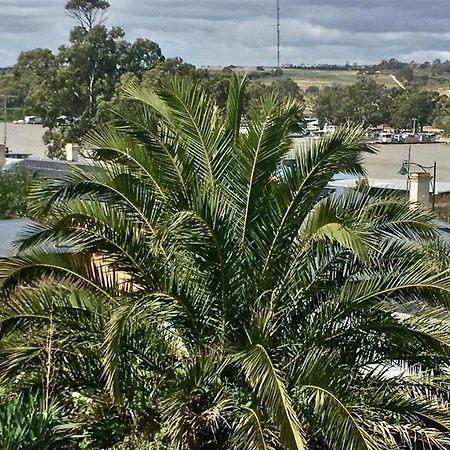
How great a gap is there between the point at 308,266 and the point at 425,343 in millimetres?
1241

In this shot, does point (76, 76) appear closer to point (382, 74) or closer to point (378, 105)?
point (378, 105)

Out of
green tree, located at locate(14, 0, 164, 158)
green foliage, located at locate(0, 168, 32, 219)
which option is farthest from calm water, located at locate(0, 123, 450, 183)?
green foliage, located at locate(0, 168, 32, 219)

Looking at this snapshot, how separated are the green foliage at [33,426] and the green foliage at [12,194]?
14402 mm

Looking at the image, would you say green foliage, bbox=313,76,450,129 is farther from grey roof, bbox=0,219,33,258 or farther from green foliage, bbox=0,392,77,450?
green foliage, bbox=0,392,77,450

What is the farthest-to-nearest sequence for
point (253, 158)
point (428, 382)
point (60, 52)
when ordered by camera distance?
point (60, 52)
point (428, 382)
point (253, 158)

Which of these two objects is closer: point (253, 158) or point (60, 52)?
point (253, 158)

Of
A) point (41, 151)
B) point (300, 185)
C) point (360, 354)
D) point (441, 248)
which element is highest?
point (300, 185)

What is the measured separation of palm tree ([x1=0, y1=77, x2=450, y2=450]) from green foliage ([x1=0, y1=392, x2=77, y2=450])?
1.56 ft

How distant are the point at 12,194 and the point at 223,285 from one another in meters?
16.0

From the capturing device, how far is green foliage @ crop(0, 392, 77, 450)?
20.6 feet

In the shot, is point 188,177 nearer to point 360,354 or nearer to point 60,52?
point 360,354

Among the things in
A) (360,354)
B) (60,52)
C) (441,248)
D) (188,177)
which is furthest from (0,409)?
(60,52)

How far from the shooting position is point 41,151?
192ft

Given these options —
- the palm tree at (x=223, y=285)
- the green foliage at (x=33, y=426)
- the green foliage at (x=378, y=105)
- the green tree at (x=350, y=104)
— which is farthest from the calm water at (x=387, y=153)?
the green foliage at (x=33, y=426)
